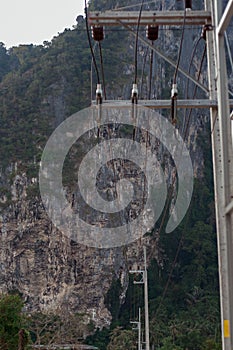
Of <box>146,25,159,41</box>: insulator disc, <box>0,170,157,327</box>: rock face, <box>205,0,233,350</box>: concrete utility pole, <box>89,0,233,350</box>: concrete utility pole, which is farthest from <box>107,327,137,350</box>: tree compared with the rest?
<box>205,0,233,350</box>: concrete utility pole

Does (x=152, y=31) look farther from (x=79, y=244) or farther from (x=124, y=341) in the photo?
(x=79, y=244)

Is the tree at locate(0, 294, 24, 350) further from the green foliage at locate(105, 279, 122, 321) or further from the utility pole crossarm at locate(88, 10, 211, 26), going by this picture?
the green foliage at locate(105, 279, 122, 321)

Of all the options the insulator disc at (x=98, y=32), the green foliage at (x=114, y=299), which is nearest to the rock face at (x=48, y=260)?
the green foliage at (x=114, y=299)

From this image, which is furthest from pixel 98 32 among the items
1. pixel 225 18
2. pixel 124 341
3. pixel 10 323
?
pixel 124 341

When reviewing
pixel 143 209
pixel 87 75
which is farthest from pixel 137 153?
pixel 87 75

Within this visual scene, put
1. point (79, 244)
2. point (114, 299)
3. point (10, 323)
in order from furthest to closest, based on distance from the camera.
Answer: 1. point (79, 244)
2. point (114, 299)
3. point (10, 323)

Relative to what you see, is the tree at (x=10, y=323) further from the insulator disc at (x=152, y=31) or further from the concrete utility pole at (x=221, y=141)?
the concrete utility pole at (x=221, y=141)
